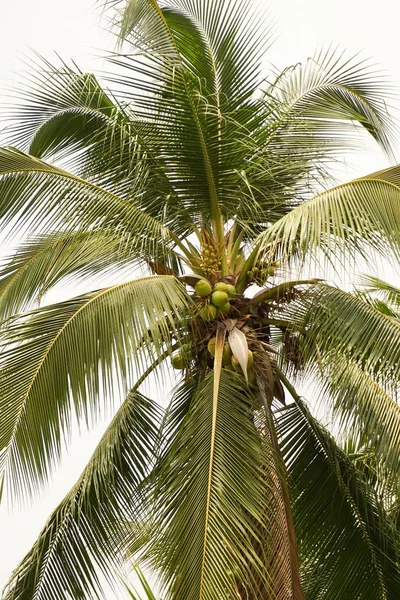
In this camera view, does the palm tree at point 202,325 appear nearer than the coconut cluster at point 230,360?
Yes

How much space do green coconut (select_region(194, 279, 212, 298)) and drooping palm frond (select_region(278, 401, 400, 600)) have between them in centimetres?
133

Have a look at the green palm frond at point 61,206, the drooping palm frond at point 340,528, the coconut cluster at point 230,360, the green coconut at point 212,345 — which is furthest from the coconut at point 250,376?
the green palm frond at point 61,206

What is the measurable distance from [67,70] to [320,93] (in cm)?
213

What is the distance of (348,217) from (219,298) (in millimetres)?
1059

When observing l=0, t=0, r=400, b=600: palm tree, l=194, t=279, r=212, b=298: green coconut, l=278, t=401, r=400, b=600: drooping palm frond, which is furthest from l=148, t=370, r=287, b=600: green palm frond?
l=278, t=401, r=400, b=600: drooping palm frond

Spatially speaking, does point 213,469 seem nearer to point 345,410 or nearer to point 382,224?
point 345,410

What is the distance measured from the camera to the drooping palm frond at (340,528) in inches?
310

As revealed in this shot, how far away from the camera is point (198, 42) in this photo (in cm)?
873

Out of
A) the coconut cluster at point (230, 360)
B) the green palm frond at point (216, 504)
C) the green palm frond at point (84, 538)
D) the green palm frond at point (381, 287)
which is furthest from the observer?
the green palm frond at point (381, 287)

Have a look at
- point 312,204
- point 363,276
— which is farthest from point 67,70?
point 363,276

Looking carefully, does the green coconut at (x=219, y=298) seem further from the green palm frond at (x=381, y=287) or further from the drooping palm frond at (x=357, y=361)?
the green palm frond at (x=381, y=287)

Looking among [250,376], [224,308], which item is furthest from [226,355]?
[224,308]

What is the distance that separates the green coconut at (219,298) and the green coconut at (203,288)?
0.21 feet

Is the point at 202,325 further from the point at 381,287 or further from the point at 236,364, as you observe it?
the point at 381,287
